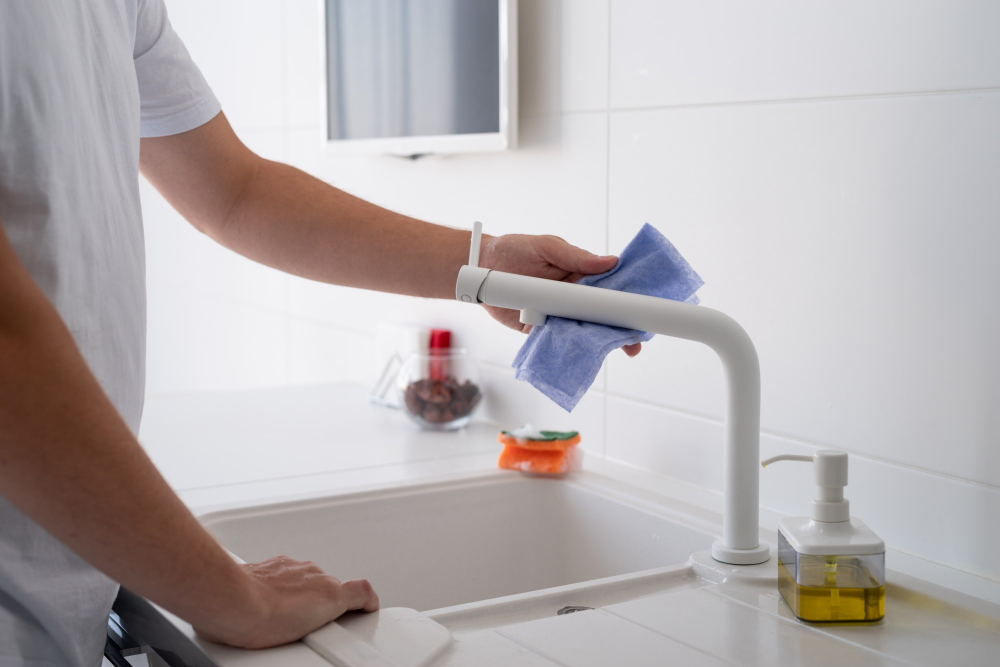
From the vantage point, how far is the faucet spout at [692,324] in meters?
0.77

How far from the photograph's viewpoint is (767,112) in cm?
97

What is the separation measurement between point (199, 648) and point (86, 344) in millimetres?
226

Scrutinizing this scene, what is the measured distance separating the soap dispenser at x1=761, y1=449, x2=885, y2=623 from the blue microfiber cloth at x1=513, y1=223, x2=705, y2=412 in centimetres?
18

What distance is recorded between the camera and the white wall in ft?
2.64

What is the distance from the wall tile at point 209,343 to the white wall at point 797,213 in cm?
96

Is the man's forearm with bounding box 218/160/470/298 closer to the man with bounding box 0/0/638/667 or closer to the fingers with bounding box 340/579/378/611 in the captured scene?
the man with bounding box 0/0/638/667

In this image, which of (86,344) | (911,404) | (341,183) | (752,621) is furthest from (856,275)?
(341,183)

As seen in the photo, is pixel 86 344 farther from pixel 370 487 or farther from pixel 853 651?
pixel 853 651

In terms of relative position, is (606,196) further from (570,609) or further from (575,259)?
(570,609)

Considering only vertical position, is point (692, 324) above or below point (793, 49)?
below

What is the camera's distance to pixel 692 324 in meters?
0.78

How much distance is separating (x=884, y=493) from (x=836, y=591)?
216 millimetres

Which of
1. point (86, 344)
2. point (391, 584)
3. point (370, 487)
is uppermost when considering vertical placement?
point (86, 344)

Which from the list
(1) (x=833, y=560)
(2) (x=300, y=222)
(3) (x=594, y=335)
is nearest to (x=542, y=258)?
(3) (x=594, y=335)
